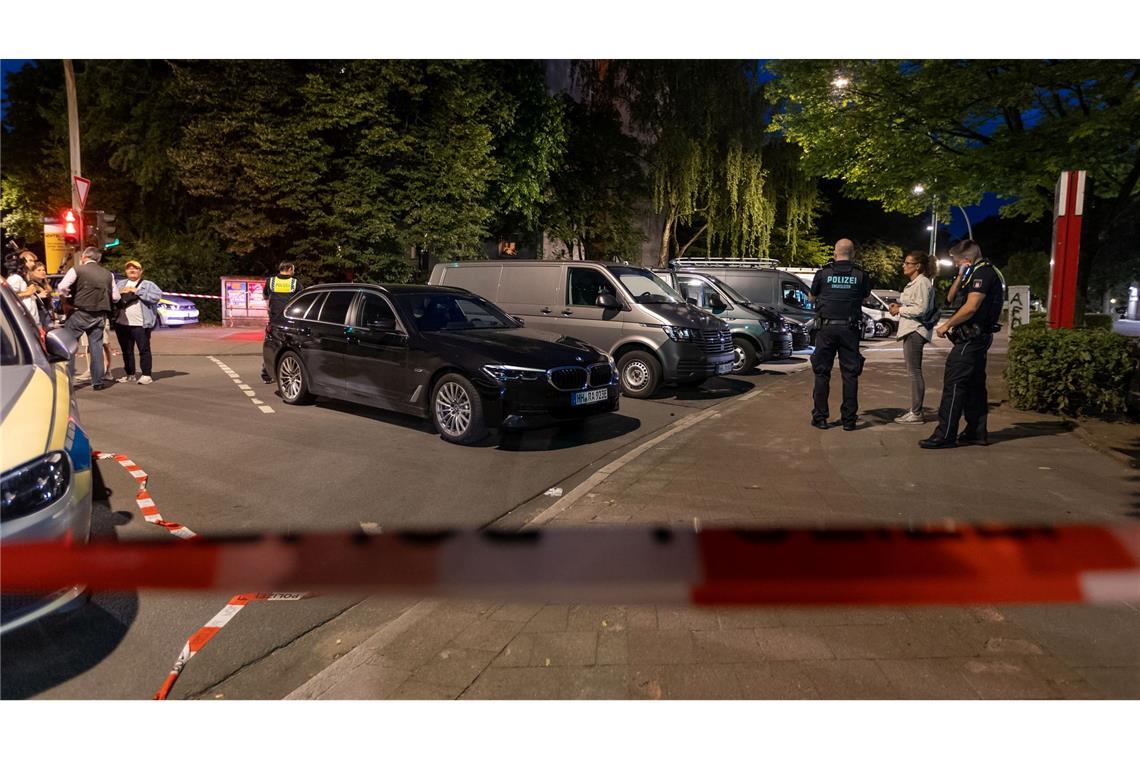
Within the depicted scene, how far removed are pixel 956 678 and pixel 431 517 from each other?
334 centimetres

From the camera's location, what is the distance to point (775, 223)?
2914 cm

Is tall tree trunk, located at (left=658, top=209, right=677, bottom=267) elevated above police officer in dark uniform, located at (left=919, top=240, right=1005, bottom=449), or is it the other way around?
tall tree trunk, located at (left=658, top=209, right=677, bottom=267)

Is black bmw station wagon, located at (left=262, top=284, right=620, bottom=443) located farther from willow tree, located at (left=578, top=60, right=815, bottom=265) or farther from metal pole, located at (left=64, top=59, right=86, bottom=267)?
willow tree, located at (left=578, top=60, right=815, bottom=265)

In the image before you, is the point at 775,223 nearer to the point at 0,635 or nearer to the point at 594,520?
the point at 594,520

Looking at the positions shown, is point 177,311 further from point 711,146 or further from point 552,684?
point 552,684

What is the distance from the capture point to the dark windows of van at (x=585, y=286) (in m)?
11.1

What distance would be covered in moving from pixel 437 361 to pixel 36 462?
180 inches

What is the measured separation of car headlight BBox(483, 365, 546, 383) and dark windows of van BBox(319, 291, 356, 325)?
2311mm

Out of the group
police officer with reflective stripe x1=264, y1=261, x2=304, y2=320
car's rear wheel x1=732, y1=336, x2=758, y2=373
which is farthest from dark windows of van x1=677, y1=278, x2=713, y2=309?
police officer with reflective stripe x1=264, y1=261, x2=304, y2=320

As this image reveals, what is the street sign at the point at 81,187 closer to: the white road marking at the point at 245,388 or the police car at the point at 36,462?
the white road marking at the point at 245,388

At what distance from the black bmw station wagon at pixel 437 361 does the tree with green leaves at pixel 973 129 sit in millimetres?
8063

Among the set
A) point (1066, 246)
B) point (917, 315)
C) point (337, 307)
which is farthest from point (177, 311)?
point (1066, 246)

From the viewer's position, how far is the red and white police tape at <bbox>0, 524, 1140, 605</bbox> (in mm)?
2086

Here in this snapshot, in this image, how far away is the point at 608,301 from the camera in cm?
1071
